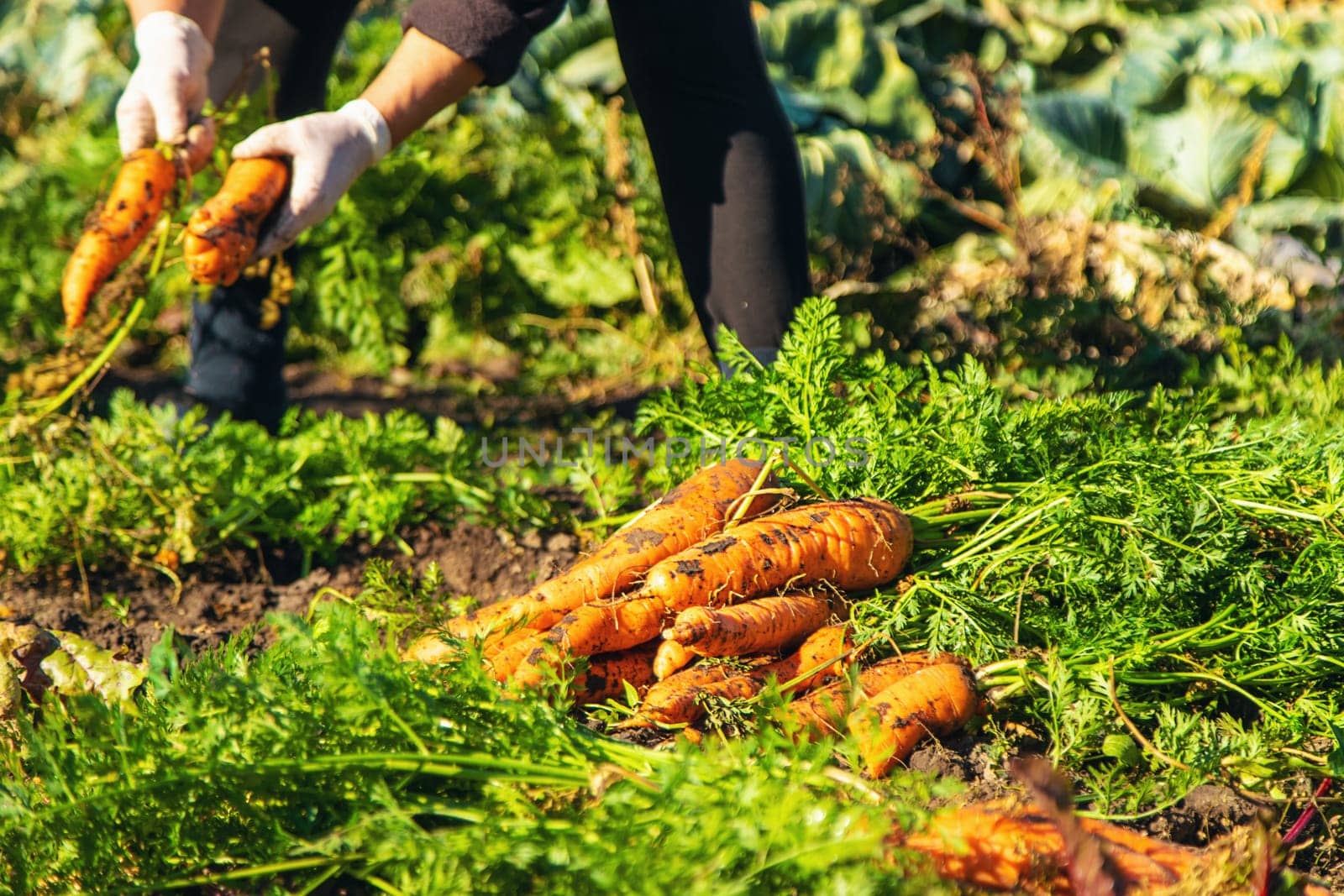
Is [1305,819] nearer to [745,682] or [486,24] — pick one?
[745,682]

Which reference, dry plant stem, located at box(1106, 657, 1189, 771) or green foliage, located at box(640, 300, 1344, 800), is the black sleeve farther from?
dry plant stem, located at box(1106, 657, 1189, 771)

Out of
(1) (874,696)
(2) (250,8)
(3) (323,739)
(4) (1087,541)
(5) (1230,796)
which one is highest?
(2) (250,8)

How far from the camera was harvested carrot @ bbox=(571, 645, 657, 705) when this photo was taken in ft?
6.26

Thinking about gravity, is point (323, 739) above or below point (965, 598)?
above

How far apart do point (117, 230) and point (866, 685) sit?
6.10 feet

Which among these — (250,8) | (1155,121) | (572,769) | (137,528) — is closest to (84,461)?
(137,528)

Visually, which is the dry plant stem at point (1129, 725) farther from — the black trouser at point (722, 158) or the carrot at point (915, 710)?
the black trouser at point (722, 158)

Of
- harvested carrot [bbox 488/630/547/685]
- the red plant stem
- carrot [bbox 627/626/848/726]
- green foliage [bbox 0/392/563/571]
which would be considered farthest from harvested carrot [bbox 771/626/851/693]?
green foliage [bbox 0/392/563/571]

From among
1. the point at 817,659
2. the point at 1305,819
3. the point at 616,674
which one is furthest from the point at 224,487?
the point at 1305,819

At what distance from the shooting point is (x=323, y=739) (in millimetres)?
1456

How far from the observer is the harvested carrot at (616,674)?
6.26 ft

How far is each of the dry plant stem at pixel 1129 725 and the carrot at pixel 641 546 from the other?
2.21ft

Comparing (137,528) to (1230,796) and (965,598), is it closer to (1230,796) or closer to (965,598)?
(965,598)

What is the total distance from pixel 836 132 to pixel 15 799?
3802 mm
